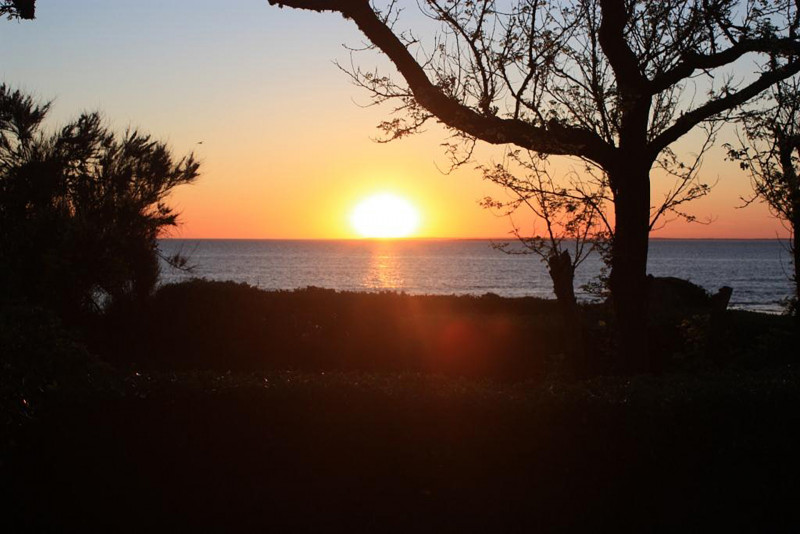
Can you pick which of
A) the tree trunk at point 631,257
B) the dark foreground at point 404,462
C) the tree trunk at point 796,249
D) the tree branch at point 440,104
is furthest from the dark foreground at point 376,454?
the tree trunk at point 796,249

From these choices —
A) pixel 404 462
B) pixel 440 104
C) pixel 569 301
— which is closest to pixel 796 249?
pixel 569 301

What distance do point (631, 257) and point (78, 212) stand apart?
14867 millimetres

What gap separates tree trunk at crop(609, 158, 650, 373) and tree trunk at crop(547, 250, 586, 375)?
0.63 metres

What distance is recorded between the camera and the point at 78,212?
1998 cm

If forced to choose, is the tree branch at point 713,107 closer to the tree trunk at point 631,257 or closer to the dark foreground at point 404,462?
the tree trunk at point 631,257

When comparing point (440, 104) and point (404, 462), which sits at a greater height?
point (440, 104)

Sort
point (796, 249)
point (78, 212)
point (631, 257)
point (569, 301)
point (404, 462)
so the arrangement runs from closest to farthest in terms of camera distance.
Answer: point (404, 462)
point (631, 257)
point (569, 301)
point (796, 249)
point (78, 212)

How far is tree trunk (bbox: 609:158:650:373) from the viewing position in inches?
404

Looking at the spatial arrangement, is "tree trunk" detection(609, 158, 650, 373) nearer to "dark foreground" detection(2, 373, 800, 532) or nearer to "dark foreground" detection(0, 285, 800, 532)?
"dark foreground" detection(0, 285, 800, 532)

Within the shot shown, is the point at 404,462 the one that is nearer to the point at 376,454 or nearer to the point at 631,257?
the point at 376,454

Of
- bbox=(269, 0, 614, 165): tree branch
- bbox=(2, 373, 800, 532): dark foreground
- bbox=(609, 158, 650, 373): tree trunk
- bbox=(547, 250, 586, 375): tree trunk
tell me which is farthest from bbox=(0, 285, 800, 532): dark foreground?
bbox=(269, 0, 614, 165): tree branch

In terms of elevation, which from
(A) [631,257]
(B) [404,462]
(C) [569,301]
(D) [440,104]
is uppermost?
(D) [440,104]

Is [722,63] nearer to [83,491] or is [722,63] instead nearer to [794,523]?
[794,523]

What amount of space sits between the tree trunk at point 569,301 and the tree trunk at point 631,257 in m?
0.63
